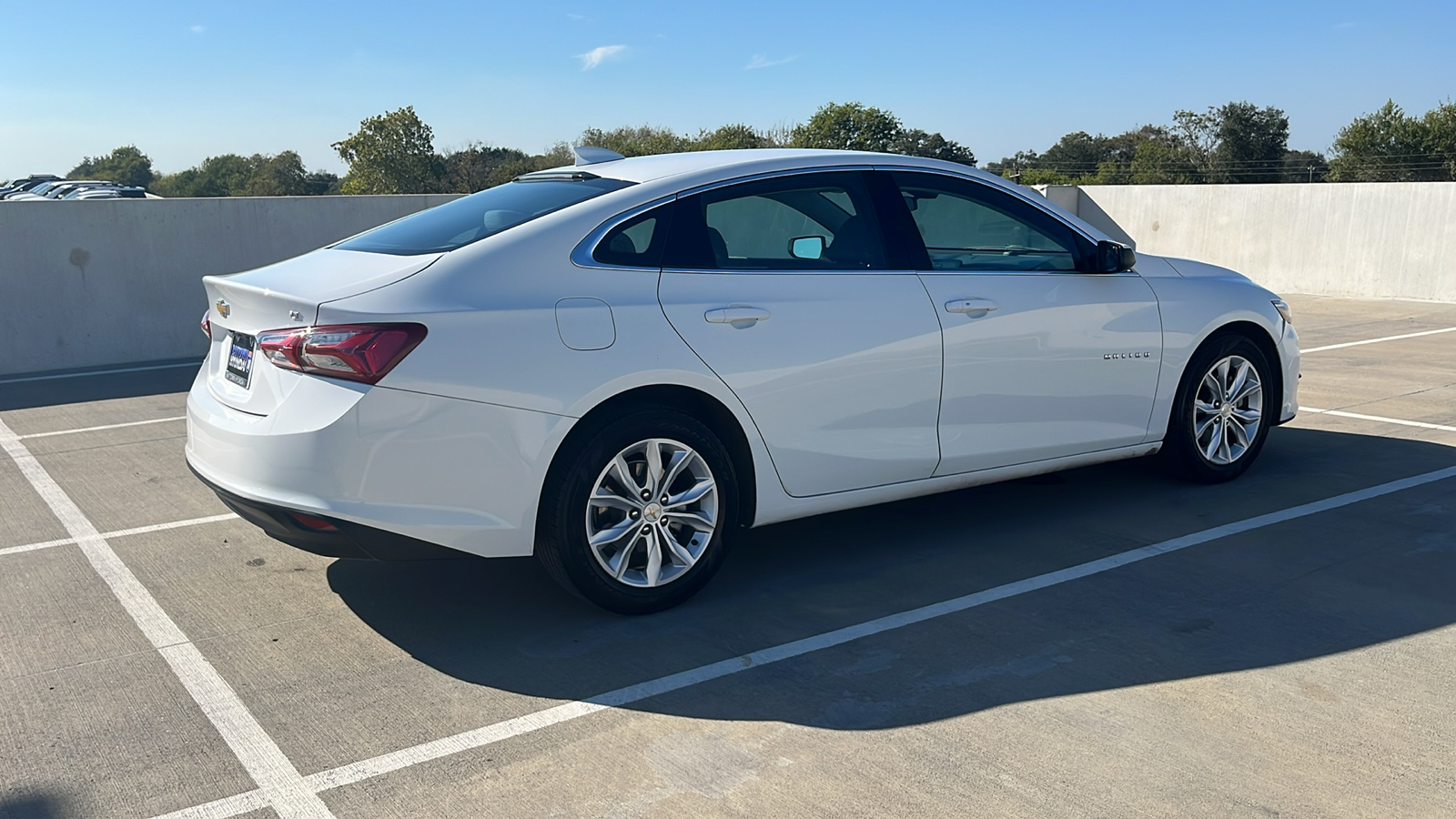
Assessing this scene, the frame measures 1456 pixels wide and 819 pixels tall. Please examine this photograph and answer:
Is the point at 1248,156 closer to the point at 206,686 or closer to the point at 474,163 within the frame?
the point at 474,163

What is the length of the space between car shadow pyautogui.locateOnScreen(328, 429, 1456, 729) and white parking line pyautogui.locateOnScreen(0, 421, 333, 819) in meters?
0.61

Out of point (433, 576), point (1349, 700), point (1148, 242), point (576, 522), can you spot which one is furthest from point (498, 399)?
point (1148, 242)

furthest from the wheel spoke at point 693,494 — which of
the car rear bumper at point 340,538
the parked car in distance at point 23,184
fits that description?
the parked car in distance at point 23,184

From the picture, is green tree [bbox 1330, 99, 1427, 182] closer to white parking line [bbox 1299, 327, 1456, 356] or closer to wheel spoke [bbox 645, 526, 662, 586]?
white parking line [bbox 1299, 327, 1456, 356]

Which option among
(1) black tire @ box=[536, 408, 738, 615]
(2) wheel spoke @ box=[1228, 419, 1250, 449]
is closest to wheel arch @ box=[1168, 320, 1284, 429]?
(2) wheel spoke @ box=[1228, 419, 1250, 449]

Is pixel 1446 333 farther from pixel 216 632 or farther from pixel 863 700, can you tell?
pixel 216 632

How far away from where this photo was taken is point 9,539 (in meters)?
5.30

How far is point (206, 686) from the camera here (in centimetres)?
364

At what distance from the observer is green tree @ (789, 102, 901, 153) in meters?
84.9

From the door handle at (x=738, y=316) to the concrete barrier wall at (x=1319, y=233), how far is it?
635 inches

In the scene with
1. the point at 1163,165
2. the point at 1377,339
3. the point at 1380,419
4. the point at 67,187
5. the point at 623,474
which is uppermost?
the point at 1163,165

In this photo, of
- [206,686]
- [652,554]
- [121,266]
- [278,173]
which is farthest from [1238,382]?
[278,173]

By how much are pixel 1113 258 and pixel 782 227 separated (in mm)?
1689

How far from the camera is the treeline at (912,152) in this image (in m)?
53.8
